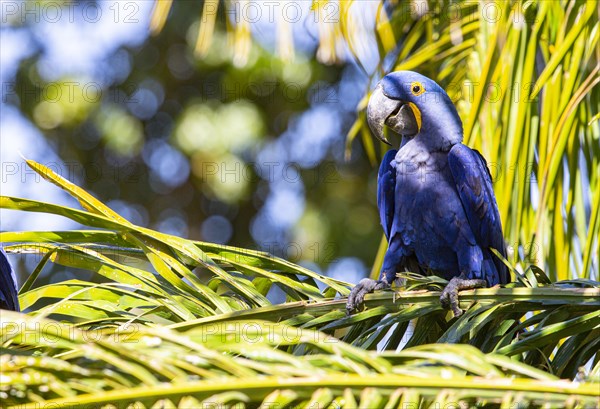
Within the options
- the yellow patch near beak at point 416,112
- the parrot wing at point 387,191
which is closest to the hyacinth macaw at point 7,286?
the parrot wing at point 387,191

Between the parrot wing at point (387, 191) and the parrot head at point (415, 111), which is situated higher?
the parrot head at point (415, 111)

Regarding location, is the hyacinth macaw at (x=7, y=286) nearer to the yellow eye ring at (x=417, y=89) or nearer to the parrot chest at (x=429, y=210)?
the parrot chest at (x=429, y=210)

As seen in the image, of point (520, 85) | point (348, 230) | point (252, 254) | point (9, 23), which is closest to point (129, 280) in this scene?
point (252, 254)

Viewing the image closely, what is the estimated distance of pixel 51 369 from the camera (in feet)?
3.62

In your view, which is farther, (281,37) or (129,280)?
(281,37)

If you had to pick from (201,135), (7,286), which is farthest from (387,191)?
(201,135)

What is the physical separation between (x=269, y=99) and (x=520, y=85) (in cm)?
441

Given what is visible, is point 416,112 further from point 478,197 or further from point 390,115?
point 478,197

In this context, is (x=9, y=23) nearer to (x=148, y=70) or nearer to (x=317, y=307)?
(x=148, y=70)

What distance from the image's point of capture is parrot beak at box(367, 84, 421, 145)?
8.68 ft

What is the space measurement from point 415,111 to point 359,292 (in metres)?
0.99

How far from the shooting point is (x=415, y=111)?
263 cm

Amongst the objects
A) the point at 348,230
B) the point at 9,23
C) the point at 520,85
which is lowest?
the point at 348,230

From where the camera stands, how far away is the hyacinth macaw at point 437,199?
8.17 feet
